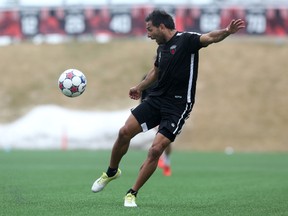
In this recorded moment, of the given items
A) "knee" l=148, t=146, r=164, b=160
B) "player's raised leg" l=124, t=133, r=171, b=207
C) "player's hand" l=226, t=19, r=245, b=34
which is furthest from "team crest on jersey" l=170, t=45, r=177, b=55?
"knee" l=148, t=146, r=164, b=160

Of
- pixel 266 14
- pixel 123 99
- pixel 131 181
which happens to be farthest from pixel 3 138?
pixel 131 181

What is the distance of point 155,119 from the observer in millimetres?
10188

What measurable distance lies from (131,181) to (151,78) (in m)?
4.62

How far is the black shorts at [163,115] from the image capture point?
9.98 m

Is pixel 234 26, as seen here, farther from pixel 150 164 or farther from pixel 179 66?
pixel 150 164

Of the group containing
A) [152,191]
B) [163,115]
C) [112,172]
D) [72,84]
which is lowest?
[152,191]

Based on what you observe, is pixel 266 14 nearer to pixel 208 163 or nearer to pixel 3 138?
pixel 3 138

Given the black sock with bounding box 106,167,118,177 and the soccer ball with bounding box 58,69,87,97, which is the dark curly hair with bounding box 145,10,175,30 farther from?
the black sock with bounding box 106,167,118,177

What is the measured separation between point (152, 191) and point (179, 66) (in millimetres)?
3026

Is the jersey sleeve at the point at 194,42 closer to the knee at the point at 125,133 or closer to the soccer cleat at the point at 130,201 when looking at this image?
the knee at the point at 125,133

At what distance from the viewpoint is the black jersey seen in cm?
1001

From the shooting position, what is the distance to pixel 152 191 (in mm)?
12438

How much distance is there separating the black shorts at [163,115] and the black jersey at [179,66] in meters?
0.10

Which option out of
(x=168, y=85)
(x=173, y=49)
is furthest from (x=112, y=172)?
(x=173, y=49)
